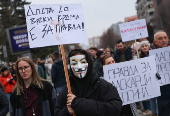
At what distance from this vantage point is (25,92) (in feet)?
9.73

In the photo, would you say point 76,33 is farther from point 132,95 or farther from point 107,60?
point 132,95

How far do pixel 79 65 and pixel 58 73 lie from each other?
4.11m

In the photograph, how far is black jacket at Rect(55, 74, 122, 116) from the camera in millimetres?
2043

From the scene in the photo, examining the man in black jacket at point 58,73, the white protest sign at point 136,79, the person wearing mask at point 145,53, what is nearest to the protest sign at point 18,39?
the man in black jacket at point 58,73

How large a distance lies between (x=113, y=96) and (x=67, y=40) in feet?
2.74

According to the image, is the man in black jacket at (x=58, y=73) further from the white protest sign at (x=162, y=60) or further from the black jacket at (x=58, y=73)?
the white protest sign at (x=162, y=60)

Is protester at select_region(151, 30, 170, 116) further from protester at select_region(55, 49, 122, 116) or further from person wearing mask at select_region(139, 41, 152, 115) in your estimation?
protester at select_region(55, 49, 122, 116)

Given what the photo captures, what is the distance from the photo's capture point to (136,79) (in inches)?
146

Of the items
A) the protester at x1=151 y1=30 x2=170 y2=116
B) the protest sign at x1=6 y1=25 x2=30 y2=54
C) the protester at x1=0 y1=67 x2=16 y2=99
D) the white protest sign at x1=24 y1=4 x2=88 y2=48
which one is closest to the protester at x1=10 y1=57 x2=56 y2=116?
the white protest sign at x1=24 y1=4 x2=88 y2=48

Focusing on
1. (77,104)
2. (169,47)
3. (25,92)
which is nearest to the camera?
(77,104)

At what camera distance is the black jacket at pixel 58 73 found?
6.30 m

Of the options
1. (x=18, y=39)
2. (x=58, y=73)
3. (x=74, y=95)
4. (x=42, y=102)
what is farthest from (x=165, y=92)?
(x=18, y=39)

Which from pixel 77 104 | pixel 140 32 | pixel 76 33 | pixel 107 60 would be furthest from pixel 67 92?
pixel 140 32

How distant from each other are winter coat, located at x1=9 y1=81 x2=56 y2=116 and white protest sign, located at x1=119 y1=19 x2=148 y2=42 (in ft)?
12.5
